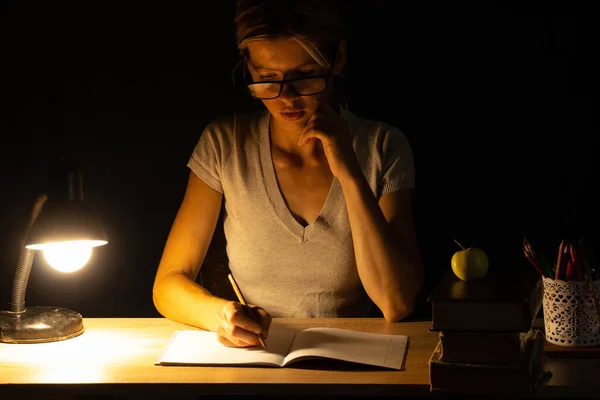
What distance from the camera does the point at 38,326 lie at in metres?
1.91

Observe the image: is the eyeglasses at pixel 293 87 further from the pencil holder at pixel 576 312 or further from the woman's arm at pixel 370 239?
the pencil holder at pixel 576 312

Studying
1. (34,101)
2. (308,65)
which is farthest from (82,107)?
(308,65)

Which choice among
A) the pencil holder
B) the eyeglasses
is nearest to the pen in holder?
the pencil holder

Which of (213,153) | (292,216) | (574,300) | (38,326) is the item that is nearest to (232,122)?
(213,153)

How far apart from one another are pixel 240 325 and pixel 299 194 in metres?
0.79

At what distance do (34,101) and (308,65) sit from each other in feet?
3.78

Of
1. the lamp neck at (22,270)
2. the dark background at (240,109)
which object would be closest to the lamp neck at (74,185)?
the lamp neck at (22,270)

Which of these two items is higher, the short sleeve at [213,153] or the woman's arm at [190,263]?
the short sleeve at [213,153]

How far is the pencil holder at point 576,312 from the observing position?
→ 5.61ft

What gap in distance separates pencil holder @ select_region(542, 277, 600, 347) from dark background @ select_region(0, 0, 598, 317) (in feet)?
3.24

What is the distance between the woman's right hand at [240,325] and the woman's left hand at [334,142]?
0.57 metres

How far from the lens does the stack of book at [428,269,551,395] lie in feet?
4.95

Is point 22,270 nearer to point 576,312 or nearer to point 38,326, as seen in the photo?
point 38,326

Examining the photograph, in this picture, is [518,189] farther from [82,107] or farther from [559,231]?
[82,107]
